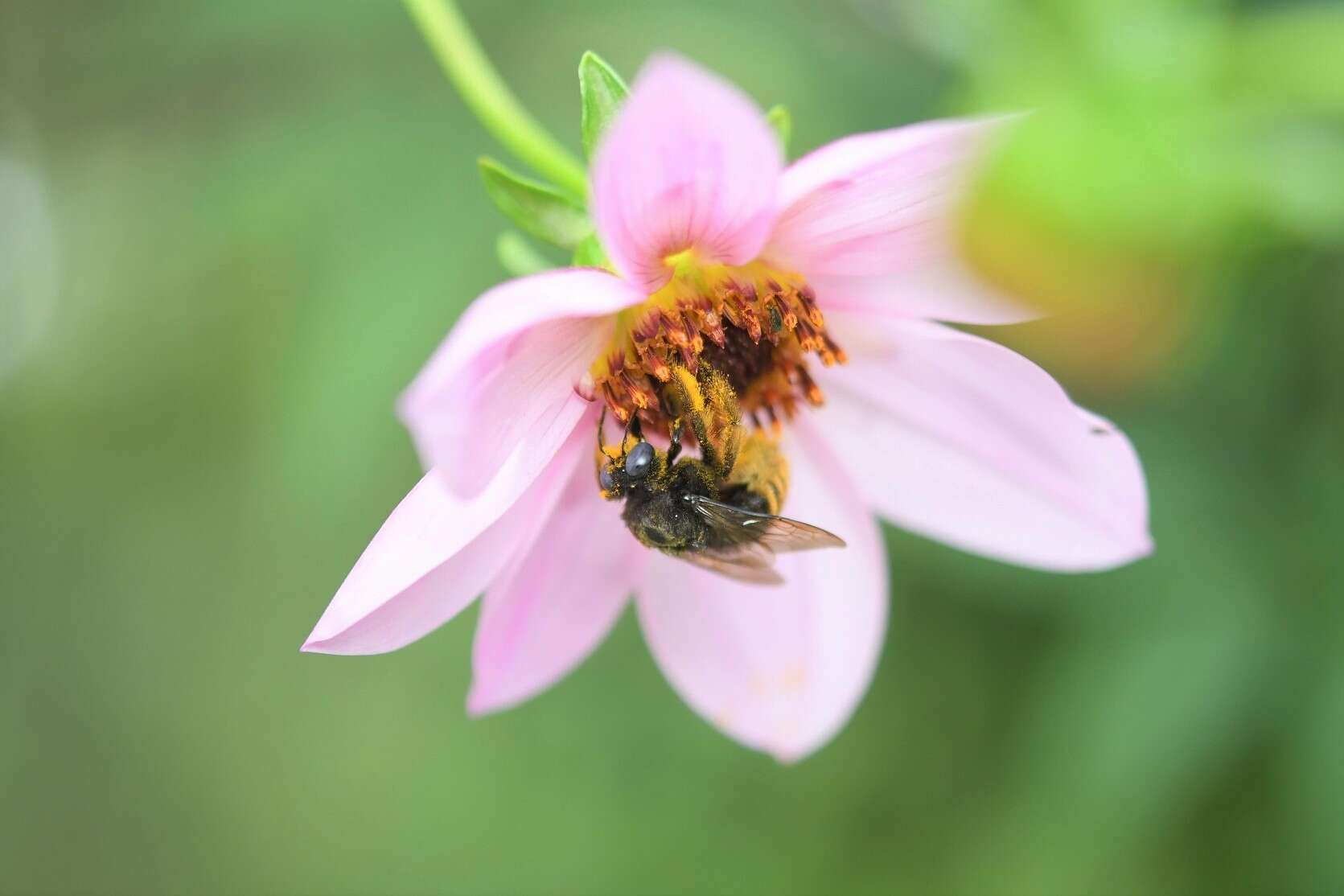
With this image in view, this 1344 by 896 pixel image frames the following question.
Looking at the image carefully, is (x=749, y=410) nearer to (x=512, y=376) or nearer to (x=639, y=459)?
(x=639, y=459)

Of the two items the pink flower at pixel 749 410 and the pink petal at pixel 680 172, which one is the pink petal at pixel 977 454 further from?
the pink petal at pixel 680 172

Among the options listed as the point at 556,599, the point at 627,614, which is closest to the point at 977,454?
the point at 556,599

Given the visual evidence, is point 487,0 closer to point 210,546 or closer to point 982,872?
point 982,872

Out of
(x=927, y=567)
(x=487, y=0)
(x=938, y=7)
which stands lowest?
(x=927, y=567)

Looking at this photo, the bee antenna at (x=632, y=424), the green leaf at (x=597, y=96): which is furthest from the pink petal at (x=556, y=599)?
the green leaf at (x=597, y=96)

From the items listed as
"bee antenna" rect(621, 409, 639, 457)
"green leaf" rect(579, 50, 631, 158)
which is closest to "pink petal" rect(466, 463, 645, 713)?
"bee antenna" rect(621, 409, 639, 457)

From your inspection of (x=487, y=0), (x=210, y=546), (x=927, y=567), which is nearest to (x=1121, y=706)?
(x=927, y=567)
